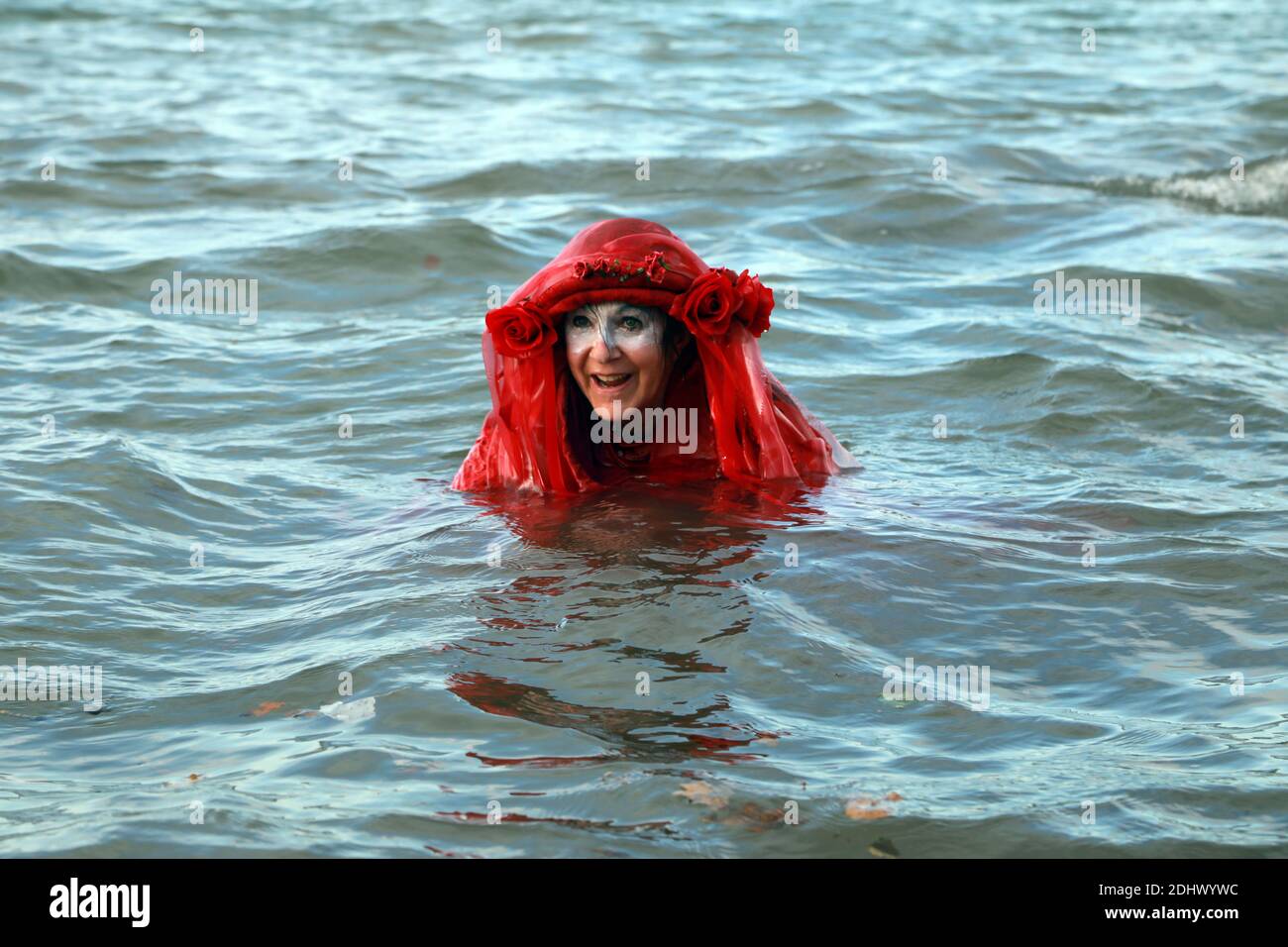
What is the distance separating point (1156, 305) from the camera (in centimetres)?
965

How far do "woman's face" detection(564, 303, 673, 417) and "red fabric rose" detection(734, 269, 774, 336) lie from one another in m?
0.28

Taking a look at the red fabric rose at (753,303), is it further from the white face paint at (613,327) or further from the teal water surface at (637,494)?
the teal water surface at (637,494)

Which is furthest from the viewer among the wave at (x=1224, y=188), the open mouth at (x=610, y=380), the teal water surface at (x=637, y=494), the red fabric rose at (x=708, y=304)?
the wave at (x=1224, y=188)

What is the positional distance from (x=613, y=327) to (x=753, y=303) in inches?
19.1

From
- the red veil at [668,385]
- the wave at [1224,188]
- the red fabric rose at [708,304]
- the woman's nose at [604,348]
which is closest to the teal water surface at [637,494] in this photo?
the wave at [1224,188]

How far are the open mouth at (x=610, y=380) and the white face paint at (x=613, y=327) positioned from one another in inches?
3.5

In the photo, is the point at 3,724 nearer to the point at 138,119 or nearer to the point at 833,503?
the point at 833,503

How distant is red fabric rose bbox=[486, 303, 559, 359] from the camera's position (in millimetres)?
5746

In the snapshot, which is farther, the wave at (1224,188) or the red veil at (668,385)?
the wave at (1224,188)

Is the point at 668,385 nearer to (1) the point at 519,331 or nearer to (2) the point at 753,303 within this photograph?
(2) the point at 753,303

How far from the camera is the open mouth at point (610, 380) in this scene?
19.2 feet

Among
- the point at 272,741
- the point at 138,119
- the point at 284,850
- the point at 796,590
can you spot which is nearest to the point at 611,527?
the point at 796,590

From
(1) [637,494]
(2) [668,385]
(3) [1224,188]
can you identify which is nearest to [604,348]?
(2) [668,385]
